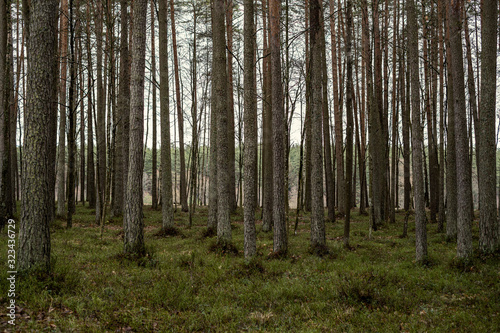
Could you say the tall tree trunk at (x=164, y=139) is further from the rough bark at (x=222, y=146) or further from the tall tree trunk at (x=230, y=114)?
the tall tree trunk at (x=230, y=114)

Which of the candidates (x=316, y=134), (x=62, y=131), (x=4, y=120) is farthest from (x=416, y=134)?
(x=62, y=131)

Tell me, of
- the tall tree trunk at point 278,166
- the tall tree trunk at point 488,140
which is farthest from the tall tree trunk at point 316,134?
the tall tree trunk at point 488,140

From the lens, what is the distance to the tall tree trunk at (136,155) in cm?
752

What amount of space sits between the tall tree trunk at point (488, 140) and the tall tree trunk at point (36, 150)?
9.68 meters

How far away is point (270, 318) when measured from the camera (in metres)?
4.95

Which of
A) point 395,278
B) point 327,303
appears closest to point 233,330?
point 327,303

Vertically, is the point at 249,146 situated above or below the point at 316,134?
below

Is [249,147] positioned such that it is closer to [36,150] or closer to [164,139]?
[36,150]

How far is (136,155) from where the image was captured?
297 inches

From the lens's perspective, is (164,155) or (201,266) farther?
(164,155)

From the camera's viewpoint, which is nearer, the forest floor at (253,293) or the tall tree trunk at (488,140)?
the forest floor at (253,293)

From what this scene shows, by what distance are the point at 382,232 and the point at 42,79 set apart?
41.6 feet

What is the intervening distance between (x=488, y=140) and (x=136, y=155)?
8.74 meters

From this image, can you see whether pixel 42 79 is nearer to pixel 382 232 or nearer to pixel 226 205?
pixel 226 205
